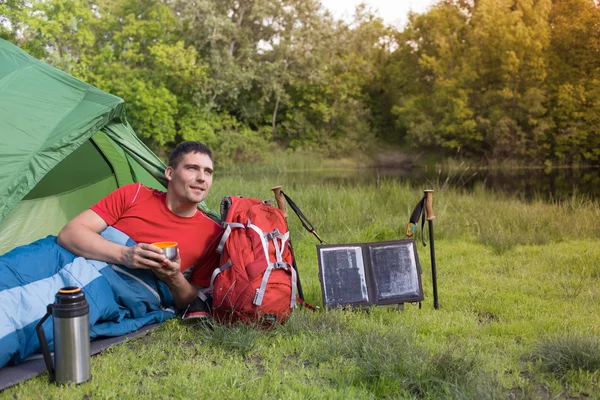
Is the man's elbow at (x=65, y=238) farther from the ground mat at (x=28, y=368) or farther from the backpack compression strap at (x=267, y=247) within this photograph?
the backpack compression strap at (x=267, y=247)

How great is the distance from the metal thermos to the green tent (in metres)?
0.72

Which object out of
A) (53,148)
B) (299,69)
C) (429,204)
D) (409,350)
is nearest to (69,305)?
(53,148)

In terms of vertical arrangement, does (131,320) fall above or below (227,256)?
below

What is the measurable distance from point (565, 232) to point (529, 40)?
17.9m

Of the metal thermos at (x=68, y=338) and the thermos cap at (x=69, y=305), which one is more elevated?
the thermos cap at (x=69, y=305)

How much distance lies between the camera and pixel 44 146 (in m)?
2.90

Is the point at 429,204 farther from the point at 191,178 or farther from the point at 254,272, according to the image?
the point at 191,178

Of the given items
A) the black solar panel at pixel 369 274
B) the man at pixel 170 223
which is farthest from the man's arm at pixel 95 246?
the black solar panel at pixel 369 274

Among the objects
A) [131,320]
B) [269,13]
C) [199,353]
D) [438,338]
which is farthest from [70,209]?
[269,13]

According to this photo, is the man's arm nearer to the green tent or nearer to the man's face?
the green tent

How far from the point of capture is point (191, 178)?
2957mm

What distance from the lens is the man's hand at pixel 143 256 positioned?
2.63 metres

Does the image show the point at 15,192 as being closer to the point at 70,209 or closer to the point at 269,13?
the point at 70,209

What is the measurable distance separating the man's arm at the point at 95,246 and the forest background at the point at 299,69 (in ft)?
59.8
